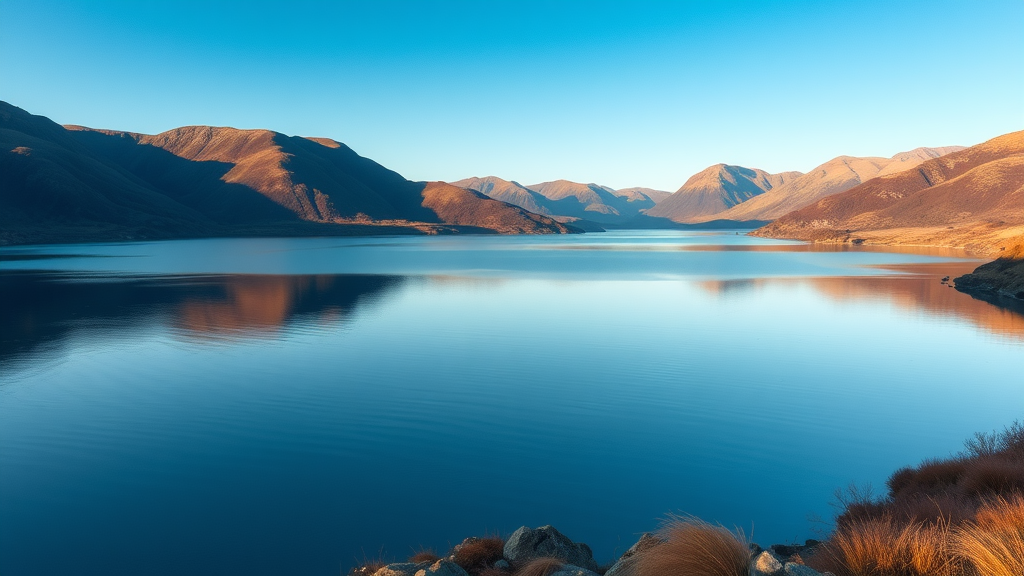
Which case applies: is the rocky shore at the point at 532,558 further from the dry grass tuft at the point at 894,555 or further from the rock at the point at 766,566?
the dry grass tuft at the point at 894,555

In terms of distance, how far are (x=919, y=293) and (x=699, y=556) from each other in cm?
4253

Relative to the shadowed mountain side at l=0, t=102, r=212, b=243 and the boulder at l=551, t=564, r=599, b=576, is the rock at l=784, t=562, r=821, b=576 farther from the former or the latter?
the shadowed mountain side at l=0, t=102, r=212, b=243

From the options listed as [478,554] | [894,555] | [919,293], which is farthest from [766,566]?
[919,293]

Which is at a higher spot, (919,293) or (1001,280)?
(1001,280)

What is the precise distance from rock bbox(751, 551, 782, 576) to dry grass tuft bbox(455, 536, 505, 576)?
315 cm

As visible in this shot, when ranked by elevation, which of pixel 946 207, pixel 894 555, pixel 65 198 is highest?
pixel 65 198

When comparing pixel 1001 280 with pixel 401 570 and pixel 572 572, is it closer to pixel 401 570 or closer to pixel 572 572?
pixel 572 572

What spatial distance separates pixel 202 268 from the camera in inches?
2430

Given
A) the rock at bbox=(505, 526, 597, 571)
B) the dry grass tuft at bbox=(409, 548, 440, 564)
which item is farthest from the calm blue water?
the rock at bbox=(505, 526, 597, 571)

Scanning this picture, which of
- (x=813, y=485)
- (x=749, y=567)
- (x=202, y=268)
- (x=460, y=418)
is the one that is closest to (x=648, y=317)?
(x=460, y=418)

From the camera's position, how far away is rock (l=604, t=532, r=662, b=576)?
6.80 m

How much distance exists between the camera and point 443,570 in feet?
23.1

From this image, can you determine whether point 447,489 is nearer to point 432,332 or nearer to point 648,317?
point 432,332

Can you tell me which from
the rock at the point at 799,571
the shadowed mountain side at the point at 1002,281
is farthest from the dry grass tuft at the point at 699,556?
the shadowed mountain side at the point at 1002,281
